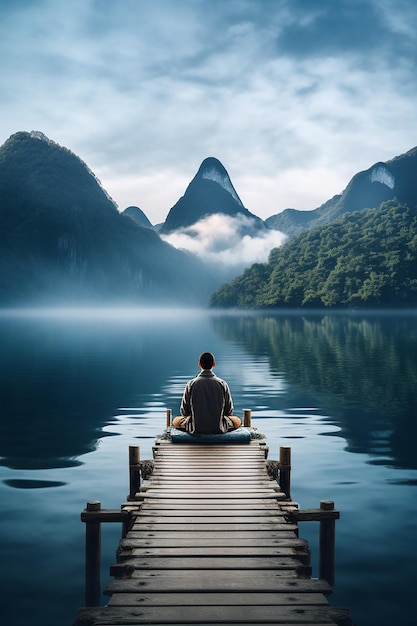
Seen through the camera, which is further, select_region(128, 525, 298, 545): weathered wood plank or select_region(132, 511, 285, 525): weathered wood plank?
select_region(132, 511, 285, 525): weathered wood plank

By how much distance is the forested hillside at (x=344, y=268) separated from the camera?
149 metres

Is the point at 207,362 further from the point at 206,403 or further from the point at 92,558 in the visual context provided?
the point at 92,558

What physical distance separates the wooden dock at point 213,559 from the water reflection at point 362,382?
783 centimetres

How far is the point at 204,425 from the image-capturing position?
12.3 m

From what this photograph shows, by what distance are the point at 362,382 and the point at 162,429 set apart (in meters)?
14.4

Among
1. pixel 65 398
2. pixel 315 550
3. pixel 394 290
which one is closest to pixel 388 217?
pixel 394 290

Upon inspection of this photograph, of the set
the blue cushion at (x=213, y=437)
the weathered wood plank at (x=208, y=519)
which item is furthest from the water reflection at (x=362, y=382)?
the weathered wood plank at (x=208, y=519)

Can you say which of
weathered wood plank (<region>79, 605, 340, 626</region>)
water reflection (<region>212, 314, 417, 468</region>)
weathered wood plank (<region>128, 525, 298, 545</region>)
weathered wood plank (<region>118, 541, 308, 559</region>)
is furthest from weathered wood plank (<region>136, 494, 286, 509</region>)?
water reflection (<region>212, 314, 417, 468</region>)

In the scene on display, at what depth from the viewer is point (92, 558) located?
25.8 feet

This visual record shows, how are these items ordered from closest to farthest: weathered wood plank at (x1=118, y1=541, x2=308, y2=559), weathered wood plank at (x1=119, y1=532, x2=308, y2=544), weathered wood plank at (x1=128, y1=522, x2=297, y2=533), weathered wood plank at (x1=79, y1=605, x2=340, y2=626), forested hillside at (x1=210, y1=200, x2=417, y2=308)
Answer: weathered wood plank at (x1=79, y1=605, x2=340, y2=626), weathered wood plank at (x1=118, y1=541, x2=308, y2=559), weathered wood plank at (x1=119, y1=532, x2=308, y2=544), weathered wood plank at (x1=128, y1=522, x2=297, y2=533), forested hillside at (x1=210, y1=200, x2=417, y2=308)

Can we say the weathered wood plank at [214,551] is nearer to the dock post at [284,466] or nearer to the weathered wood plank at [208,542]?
the weathered wood plank at [208,542]

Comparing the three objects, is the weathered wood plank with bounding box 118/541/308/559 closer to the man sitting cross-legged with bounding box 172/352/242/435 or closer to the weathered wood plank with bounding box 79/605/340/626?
the weathered wood plank with bounding box 79/605/340/626

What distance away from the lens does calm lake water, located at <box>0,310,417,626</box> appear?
8.49 meters

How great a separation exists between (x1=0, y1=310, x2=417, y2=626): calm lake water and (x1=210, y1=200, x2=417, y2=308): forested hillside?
11262 cm
